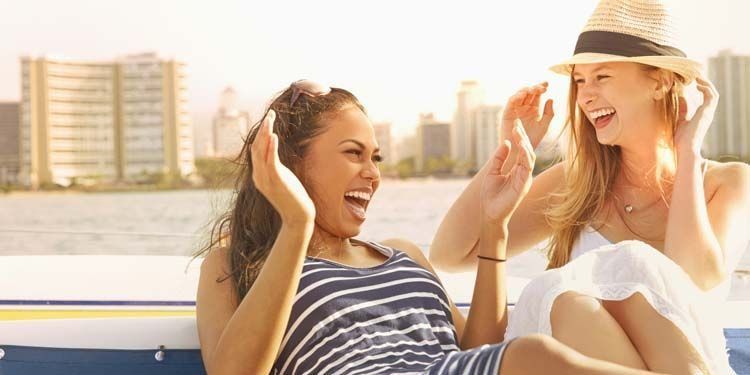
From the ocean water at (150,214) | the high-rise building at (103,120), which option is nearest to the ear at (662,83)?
the ocean water at (150,214)

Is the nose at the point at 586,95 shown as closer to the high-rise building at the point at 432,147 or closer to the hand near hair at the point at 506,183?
the hand near hair at the point at 506,183

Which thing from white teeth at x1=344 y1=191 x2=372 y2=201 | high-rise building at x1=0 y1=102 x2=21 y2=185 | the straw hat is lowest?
high-rise building at x1=0 y1=102 x2=21 y2=185

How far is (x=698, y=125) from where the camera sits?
85.0 inches

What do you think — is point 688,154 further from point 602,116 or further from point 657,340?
point 657,340

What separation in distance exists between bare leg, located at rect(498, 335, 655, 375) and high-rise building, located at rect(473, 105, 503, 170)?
133ft

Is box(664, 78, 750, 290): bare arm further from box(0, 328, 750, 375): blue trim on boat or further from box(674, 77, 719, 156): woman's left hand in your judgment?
box(0, 328, 750, 375): blue trim on boat

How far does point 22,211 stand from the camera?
142 ft

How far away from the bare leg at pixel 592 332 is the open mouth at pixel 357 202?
45 cm

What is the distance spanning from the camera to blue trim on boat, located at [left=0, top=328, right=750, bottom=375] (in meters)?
2.08

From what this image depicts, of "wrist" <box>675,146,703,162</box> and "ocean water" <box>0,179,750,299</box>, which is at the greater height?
"wrist" <box>675,146,703,162</box>

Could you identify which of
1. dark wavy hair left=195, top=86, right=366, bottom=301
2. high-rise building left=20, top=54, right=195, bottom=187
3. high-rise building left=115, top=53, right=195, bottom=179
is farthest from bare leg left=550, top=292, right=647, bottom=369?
high-rise building left=115, top=53, right=195, bottom=179

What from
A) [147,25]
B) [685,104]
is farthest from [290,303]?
[147,25]

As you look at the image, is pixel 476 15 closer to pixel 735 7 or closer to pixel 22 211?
pixel 735 7

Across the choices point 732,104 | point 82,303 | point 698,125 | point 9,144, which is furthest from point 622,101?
point 9,144
